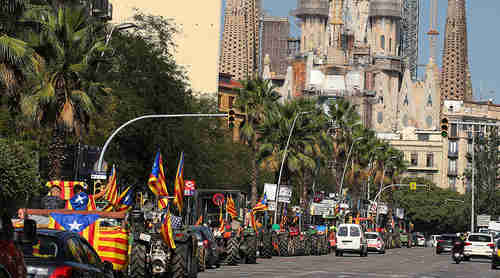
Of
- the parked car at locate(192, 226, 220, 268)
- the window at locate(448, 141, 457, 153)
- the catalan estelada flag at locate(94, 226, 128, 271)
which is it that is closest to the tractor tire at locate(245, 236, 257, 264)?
the parked car at locate(192, 226, 220, 268)

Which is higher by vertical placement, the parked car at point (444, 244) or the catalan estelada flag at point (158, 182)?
the catalan estelada flag at point (158, 182)

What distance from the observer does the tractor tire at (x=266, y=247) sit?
4631cm

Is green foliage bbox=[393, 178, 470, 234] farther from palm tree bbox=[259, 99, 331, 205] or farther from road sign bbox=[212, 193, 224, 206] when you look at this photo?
road sign bbox=[212, 193, 224, 206]

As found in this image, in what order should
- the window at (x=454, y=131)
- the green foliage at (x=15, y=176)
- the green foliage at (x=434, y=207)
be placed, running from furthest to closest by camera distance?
the window at (x=454, y=131), the green foliage at (x=434, y=207), the green foliage at (x=15, y=176)

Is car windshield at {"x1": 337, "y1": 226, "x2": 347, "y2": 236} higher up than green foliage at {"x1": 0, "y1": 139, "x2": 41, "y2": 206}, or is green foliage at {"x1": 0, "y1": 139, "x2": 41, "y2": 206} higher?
green foliage at {"x1": 0, "y1": 139, "x2": 41, "y2": 206}

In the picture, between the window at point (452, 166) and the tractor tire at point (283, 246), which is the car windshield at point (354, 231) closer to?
the tractor tire at point (283, 246)

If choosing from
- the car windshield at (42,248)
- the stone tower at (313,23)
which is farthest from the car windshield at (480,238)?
the stone tower at (313,23)

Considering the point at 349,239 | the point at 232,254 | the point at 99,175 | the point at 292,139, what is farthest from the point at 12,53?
the point at 292,139

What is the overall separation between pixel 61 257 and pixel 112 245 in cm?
642

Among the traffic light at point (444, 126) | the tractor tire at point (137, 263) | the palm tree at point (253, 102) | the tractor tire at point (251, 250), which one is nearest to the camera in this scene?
the tractor tire at point (137, 263)

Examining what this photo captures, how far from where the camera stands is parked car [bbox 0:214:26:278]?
11352mm

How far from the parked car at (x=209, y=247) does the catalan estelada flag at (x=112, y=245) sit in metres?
11.0

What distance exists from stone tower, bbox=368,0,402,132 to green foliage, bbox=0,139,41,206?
164 metres

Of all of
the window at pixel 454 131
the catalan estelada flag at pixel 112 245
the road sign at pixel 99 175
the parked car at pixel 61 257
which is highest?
the window at pixel 454 131
